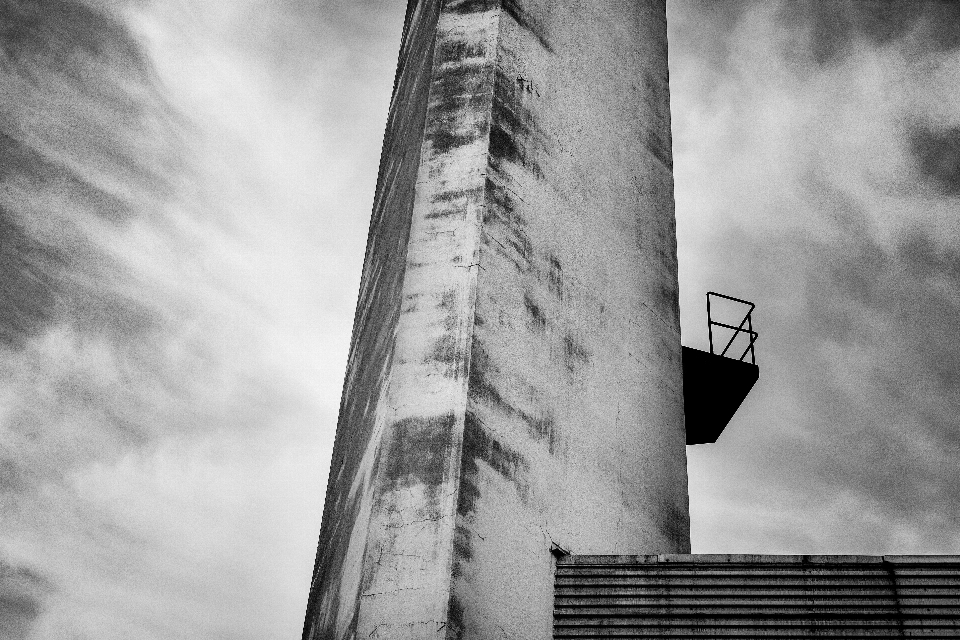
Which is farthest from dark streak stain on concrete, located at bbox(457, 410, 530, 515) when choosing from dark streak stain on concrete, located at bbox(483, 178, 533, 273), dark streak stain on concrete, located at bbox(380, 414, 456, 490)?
dark streak stain on concrete, located at bbox(483, 178, 533, 273)

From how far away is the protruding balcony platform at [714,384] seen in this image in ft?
48.1

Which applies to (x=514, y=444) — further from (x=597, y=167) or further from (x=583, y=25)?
(x=583, y=25)

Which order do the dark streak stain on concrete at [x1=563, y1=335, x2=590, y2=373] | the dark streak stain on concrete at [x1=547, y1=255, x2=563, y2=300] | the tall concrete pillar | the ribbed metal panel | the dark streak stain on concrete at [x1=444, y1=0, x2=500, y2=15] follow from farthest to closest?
the dark streak stain on concrete at [x1=444, y1=0, x2=500, y2=15] < the dark streak stain on concrete at [x1=547, y1=255, x2=563, y2=300] < the dark streak stain on concrete at [x1=563, y1=335, x2=590, y2=373] < the tall concrete pillar < the ribbed metal panel

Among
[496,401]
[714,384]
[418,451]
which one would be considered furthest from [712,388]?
[418,451]

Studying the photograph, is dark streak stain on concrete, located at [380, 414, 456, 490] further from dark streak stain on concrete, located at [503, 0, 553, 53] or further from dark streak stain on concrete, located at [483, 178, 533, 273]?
dark streak stain on concrete, located at [503, 0, 553, 53]

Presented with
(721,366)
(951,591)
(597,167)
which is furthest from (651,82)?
(951,591)

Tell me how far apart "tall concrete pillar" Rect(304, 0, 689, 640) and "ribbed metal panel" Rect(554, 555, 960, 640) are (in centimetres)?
58

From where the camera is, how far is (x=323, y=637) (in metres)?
10.3

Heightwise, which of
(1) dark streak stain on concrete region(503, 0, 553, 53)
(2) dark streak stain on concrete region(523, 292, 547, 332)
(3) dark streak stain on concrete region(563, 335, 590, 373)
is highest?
(1) dark streak stain on concrete region(503, 0, 553, 53)

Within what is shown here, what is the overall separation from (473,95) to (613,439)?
4.42 m

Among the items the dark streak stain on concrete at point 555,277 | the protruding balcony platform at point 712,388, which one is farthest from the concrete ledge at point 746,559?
the protruding balcony platform at point 712,388

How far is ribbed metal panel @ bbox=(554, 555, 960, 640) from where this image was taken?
29.8ft

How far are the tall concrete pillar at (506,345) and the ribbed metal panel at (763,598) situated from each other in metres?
0.58

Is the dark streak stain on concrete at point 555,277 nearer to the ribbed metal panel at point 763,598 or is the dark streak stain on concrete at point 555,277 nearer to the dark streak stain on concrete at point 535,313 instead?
the dark streak stain on concrete at point 535,313
